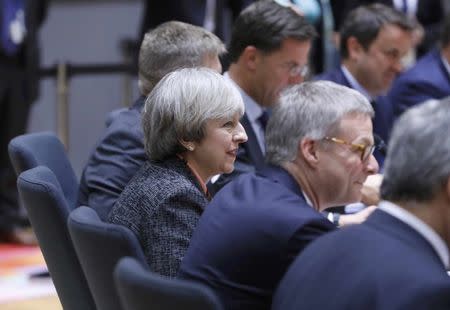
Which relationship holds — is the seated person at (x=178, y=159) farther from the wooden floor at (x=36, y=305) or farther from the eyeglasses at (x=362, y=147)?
the wooden floor at (x=36, y=305)

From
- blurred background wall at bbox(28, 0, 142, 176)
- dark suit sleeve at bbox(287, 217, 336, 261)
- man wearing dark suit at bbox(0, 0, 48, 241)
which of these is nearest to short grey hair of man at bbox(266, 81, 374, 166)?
dark suit sleeve at bbox(287, 217, 336, 261)

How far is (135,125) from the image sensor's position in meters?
3.10

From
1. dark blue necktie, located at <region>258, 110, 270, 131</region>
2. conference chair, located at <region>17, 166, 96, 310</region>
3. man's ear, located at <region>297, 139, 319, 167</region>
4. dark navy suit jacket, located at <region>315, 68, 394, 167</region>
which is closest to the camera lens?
man's ear, located at <region>297, 139, 319, 167</region>

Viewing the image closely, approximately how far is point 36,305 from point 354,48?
1721mm

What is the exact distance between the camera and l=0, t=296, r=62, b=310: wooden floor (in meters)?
4.48

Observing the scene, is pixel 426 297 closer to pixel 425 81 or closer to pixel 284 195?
pixel 284 195

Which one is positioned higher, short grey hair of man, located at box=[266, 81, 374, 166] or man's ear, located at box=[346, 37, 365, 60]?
short grey hair of man, located at box=[266, 81, 374, 166]

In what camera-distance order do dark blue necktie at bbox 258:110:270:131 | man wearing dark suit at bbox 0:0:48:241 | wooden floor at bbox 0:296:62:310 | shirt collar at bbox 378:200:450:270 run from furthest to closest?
man wearing dark suit at bbox 0:0:48:241
wooden floor at bbox 0:296:62:310
dark blue necktie at bbox 258:110:270:131
shirt collar at bbox 378:200:450:270

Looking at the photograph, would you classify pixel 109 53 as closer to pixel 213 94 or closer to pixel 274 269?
pixel 213 94

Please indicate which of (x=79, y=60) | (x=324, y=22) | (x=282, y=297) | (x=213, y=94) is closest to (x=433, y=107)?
(x=282, y=297)

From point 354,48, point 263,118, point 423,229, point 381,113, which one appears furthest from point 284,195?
point 354,48

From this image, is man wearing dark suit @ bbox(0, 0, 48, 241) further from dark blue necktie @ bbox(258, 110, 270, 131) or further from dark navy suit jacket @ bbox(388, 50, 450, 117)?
dark blue necktie @ bbox(258, 110, 270, 131)

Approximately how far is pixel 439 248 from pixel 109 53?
5.38 meters

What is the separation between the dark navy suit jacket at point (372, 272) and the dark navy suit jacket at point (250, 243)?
27 cm
